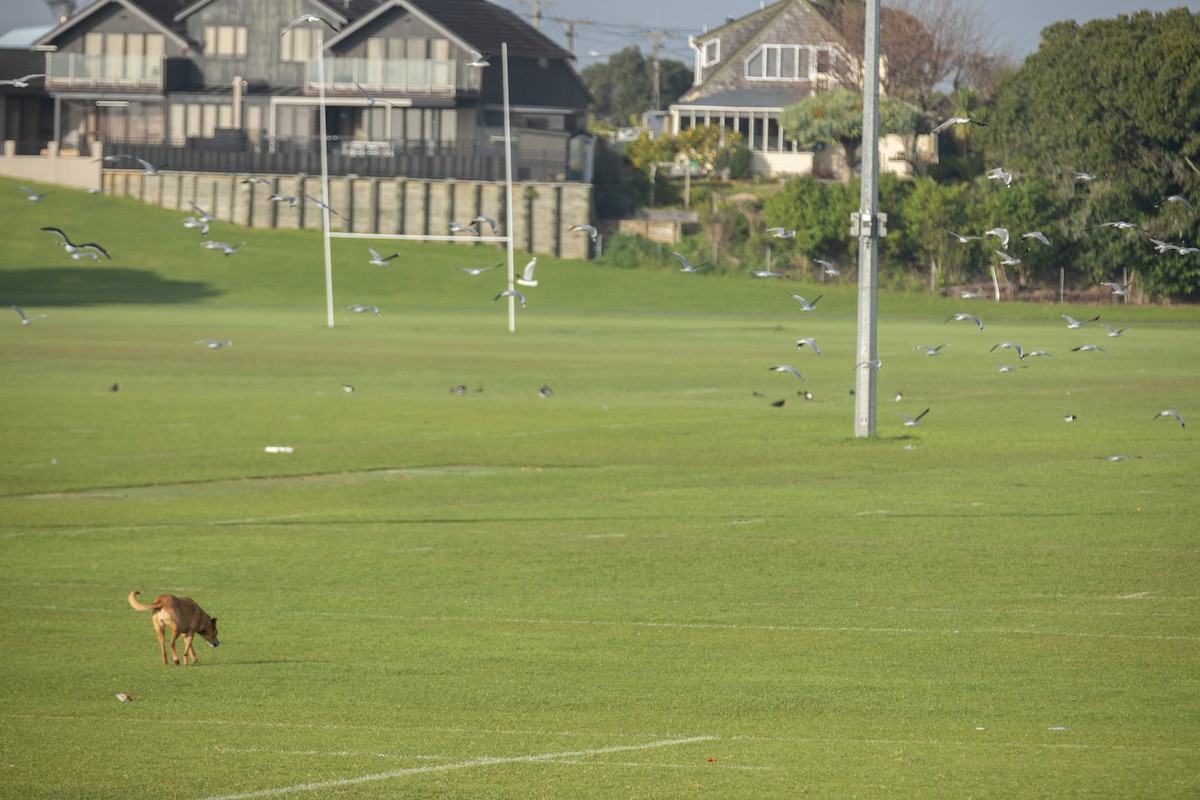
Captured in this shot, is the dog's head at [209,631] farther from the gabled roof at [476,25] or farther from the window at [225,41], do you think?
the window at [225,41]

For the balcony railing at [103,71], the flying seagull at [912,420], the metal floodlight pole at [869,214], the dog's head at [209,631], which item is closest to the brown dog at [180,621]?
the dog's head at [209,631]

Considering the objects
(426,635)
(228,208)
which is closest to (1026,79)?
(228,208)

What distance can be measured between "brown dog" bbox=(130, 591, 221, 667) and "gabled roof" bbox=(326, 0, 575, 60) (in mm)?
99905

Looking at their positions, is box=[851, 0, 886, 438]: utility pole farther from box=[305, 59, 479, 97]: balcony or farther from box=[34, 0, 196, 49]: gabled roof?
box=[34, 0, 196, 49]: gabled roof

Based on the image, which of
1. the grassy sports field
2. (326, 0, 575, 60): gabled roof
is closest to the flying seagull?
the grassy sports field

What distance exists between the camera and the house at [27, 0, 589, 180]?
111125 mm

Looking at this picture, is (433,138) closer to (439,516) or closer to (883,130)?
(883,130)

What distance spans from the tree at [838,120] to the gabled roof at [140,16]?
4047 cm

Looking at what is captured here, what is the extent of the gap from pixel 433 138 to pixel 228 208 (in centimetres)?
1361

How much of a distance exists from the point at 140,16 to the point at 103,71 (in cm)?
442

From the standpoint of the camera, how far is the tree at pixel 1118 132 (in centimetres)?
7562

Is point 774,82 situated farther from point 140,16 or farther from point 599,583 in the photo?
point 599,583

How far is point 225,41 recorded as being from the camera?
120812 millimetres

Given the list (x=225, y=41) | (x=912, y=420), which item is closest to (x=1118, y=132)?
(x=912, y=420)
